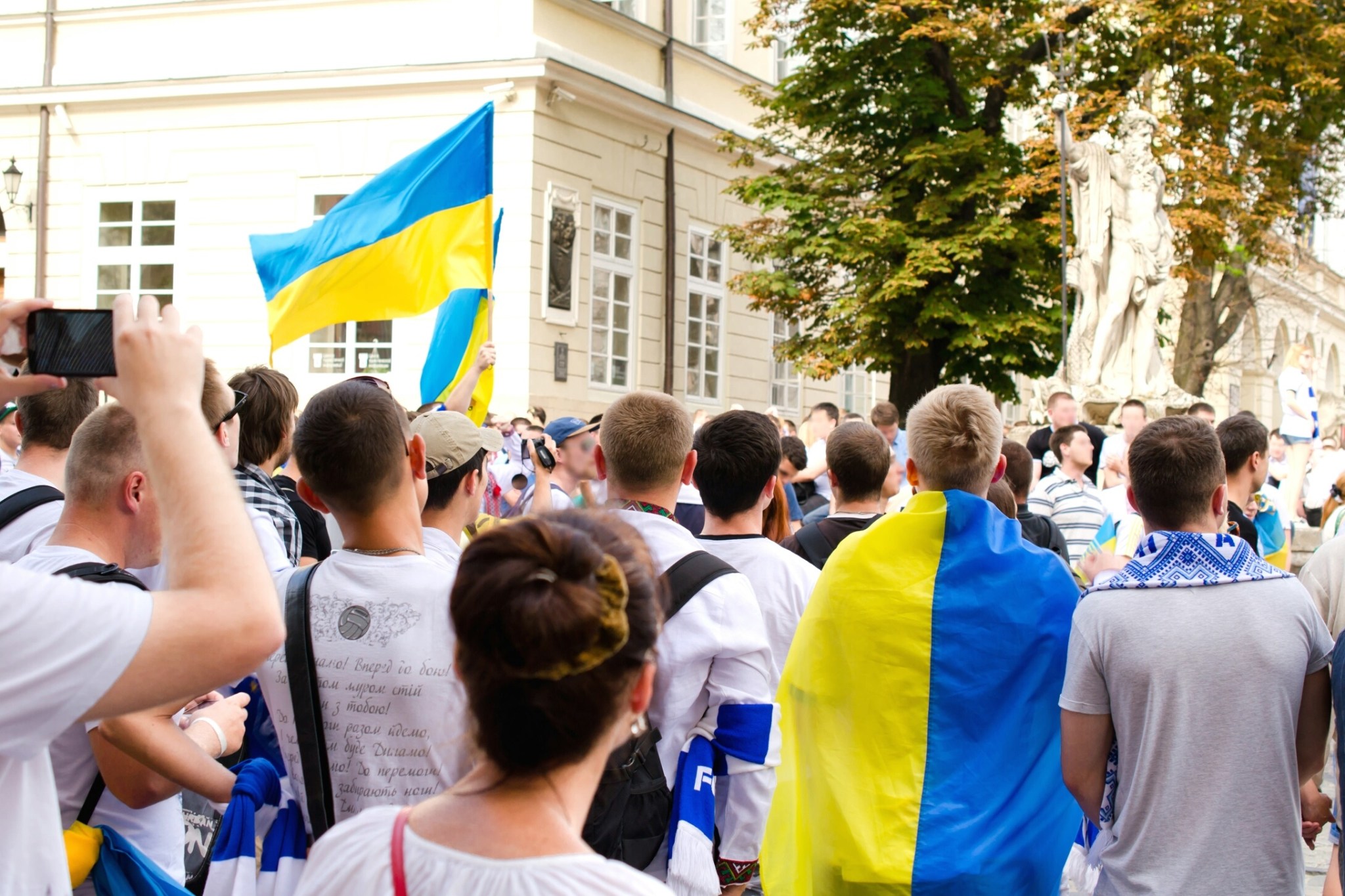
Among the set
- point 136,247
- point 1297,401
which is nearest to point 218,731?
point 1297,401

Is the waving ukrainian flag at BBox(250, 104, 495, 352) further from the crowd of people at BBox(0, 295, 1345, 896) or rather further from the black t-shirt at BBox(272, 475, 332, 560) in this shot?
the crowd of people at BBox(0, 295, 1345, 896)

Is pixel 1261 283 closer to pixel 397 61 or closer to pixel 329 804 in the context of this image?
pixel 397 61

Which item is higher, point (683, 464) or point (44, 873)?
point (683, 464)

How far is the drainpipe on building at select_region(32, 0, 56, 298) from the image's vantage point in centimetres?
1917

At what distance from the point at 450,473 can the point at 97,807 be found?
3.57 ft

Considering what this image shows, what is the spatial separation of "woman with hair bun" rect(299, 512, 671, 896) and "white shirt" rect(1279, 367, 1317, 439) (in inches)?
565

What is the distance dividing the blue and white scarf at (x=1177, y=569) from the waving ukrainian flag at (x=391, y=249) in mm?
5709

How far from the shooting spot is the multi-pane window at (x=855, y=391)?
1073 inches

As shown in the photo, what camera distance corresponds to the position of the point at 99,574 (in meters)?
2.60

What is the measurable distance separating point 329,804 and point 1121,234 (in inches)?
509

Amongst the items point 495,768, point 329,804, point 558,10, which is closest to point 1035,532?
point 329,804

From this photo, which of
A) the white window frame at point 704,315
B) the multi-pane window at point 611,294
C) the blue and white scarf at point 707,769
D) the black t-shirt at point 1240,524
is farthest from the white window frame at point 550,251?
the blue and white scarf at point 707,769

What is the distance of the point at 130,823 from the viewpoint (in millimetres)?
2859

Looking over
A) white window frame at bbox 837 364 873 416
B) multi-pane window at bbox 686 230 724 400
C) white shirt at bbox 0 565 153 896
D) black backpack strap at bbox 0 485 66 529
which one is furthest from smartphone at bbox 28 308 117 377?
white window frame at bbox 837 364 873 416
